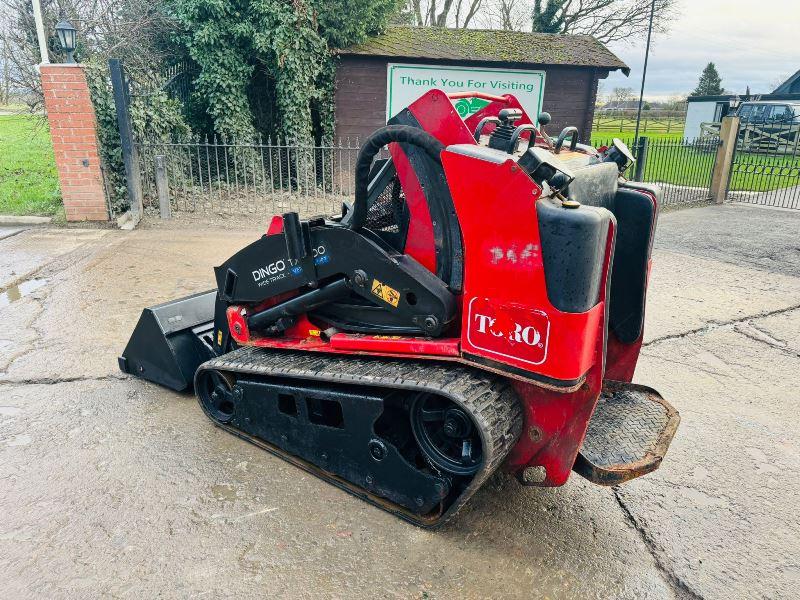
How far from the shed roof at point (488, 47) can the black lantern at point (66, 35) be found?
4893 mm

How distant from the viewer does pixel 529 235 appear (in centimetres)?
219

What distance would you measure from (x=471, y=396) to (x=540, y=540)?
0.79 metres

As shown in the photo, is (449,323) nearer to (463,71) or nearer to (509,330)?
(509,330)

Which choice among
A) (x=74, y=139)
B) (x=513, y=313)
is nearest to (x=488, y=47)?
(x=74, y=139)

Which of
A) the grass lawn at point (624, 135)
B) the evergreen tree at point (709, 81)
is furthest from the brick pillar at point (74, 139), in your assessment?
the evergreen tree at point (709, 81)

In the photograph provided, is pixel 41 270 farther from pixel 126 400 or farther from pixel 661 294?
pixel 661 294

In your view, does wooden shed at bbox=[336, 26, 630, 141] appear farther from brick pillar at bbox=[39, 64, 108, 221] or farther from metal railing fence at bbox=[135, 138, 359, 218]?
brick pillar at bbox=[39, 64, 108, 221]

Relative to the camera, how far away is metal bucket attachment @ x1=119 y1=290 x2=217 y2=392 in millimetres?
3740

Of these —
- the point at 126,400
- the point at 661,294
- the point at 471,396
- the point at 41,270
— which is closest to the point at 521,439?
the point at 471,396

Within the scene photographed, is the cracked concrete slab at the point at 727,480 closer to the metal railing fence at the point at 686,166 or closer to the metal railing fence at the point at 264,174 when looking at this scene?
the metal railing fence at the point at 264,174

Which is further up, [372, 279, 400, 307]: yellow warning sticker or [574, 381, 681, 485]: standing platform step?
[372, 279, 400, 307]: yellow warning sticker

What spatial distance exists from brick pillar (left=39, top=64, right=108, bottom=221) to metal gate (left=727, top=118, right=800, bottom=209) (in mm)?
11694

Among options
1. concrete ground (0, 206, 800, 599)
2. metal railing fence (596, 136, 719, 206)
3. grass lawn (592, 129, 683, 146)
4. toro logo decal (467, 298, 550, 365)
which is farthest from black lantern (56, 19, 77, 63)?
grass lawn (592, 129, 683, 146)

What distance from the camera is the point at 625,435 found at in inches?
109
